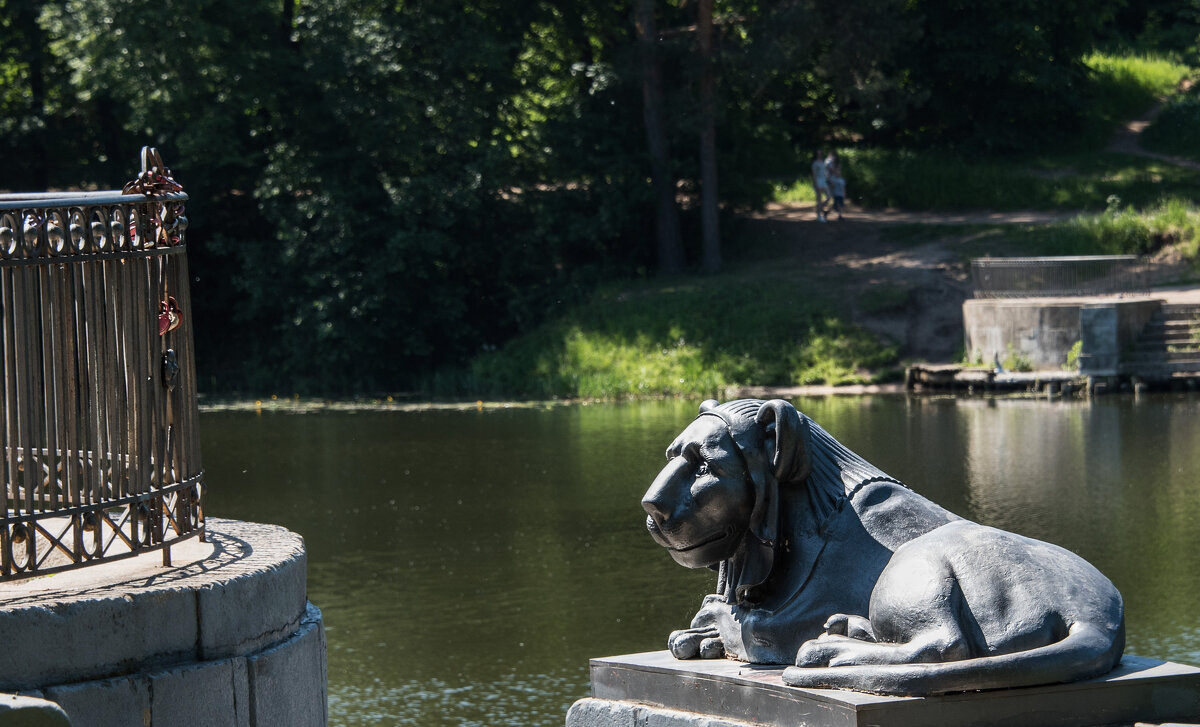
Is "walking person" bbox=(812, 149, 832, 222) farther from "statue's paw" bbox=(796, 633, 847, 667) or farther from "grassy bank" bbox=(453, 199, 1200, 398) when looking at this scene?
"statue's paw" bbox=(796, 633, 847, 667)

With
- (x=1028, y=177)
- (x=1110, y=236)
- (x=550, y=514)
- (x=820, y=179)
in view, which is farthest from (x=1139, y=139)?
(x=550, y=514)

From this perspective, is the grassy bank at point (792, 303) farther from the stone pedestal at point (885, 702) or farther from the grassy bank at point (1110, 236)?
the stone pedestal at point (885, 702)

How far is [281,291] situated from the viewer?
36.5 meters

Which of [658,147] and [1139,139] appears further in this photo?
[1139,139]

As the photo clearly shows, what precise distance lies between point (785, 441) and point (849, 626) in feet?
1.81

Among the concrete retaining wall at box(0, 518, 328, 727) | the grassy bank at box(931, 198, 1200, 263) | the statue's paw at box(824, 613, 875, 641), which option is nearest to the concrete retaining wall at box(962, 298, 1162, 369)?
the grassy bank at box(931, 198, 1200, 263)

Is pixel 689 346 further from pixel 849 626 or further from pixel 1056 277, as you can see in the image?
pixel 849 626

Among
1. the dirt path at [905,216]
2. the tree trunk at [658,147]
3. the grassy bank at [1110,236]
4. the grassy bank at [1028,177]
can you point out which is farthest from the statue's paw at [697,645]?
the grassy bank at [1028,177]

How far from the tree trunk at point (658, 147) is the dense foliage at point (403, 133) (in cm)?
26

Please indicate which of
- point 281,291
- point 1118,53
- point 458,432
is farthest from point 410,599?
point 1118,53

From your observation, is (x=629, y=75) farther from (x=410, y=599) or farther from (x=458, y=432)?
(x=410, y=599)

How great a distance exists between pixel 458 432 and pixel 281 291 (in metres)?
12.5

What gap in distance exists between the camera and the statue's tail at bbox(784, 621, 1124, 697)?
415 centimetres

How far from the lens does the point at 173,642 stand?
5773 mm
